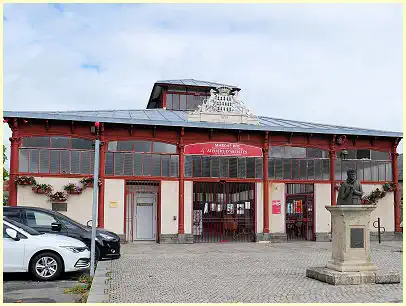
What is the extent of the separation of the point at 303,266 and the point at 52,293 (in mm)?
6805

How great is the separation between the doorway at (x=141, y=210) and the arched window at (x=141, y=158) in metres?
0.60

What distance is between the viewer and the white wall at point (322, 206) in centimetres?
2486

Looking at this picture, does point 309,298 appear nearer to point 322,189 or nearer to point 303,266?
point 303,266

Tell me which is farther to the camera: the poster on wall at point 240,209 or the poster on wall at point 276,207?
the poster on wall at point 276,207

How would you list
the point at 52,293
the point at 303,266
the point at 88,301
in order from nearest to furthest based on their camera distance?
the point at 88,301, the point at 52,293, the point at 303,266

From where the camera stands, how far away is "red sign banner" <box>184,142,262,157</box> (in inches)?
932

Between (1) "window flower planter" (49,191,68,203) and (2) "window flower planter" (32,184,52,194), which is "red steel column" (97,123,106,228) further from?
(2) "window flower planter" (32,184,52,194)

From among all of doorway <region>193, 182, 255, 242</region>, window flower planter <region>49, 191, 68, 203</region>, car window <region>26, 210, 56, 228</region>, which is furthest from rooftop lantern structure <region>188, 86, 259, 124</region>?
car window <region>26, 210, 56, 228</region>

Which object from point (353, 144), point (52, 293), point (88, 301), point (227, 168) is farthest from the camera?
point (353, 144)

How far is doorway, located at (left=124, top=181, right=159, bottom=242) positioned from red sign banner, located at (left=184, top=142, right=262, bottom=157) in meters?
2.21

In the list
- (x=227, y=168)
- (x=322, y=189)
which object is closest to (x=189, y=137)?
(x=227, y=168)

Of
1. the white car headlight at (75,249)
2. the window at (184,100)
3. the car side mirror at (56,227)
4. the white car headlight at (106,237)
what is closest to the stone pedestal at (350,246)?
the white car headlight at (75,249)

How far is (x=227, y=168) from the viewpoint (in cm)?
2402

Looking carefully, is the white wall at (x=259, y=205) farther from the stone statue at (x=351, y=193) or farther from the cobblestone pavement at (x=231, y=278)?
the stone statue at (x=351, y=193)
